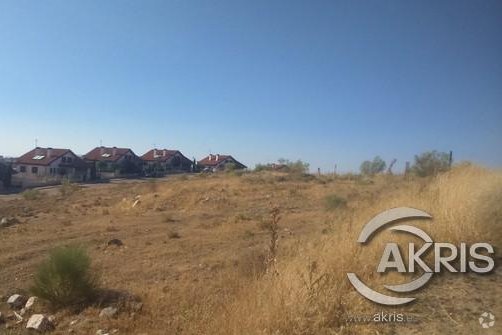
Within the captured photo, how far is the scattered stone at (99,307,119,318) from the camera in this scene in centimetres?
541

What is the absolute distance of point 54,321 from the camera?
5.53m

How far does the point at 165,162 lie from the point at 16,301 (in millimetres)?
67318

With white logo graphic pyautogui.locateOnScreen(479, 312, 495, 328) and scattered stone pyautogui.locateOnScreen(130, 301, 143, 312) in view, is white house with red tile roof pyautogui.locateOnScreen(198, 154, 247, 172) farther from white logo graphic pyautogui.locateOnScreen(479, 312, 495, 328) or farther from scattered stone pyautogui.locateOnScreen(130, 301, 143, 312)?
white logo graphic pyautogui.locateOnScreen(479, 312, 495, 328)

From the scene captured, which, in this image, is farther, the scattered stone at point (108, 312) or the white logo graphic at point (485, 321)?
the scattered stone at point (108, 312)

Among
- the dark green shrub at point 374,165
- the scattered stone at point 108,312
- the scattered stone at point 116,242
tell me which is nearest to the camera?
the scattered stone at point 108,312

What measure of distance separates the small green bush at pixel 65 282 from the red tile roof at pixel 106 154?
207 ft

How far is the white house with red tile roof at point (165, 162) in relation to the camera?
71000mm

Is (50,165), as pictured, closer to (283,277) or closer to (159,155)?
(159,155)

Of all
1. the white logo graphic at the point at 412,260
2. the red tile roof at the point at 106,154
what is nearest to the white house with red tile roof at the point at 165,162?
the red tile roof at the point at 106,154

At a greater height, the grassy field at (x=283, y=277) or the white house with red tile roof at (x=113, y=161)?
the white house with red tile roof at (x=113, y=161)

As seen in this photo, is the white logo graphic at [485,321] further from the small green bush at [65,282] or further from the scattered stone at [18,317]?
the scattered stone at [18,317]

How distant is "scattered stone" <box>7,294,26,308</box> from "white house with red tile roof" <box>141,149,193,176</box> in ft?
208

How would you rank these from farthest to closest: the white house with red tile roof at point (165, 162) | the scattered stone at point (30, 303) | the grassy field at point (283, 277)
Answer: the white house with red tile roof at point (165, 162), the scattered stone at point (30, 303), the grassy field at point (283, 277)

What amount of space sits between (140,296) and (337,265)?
3.48m
